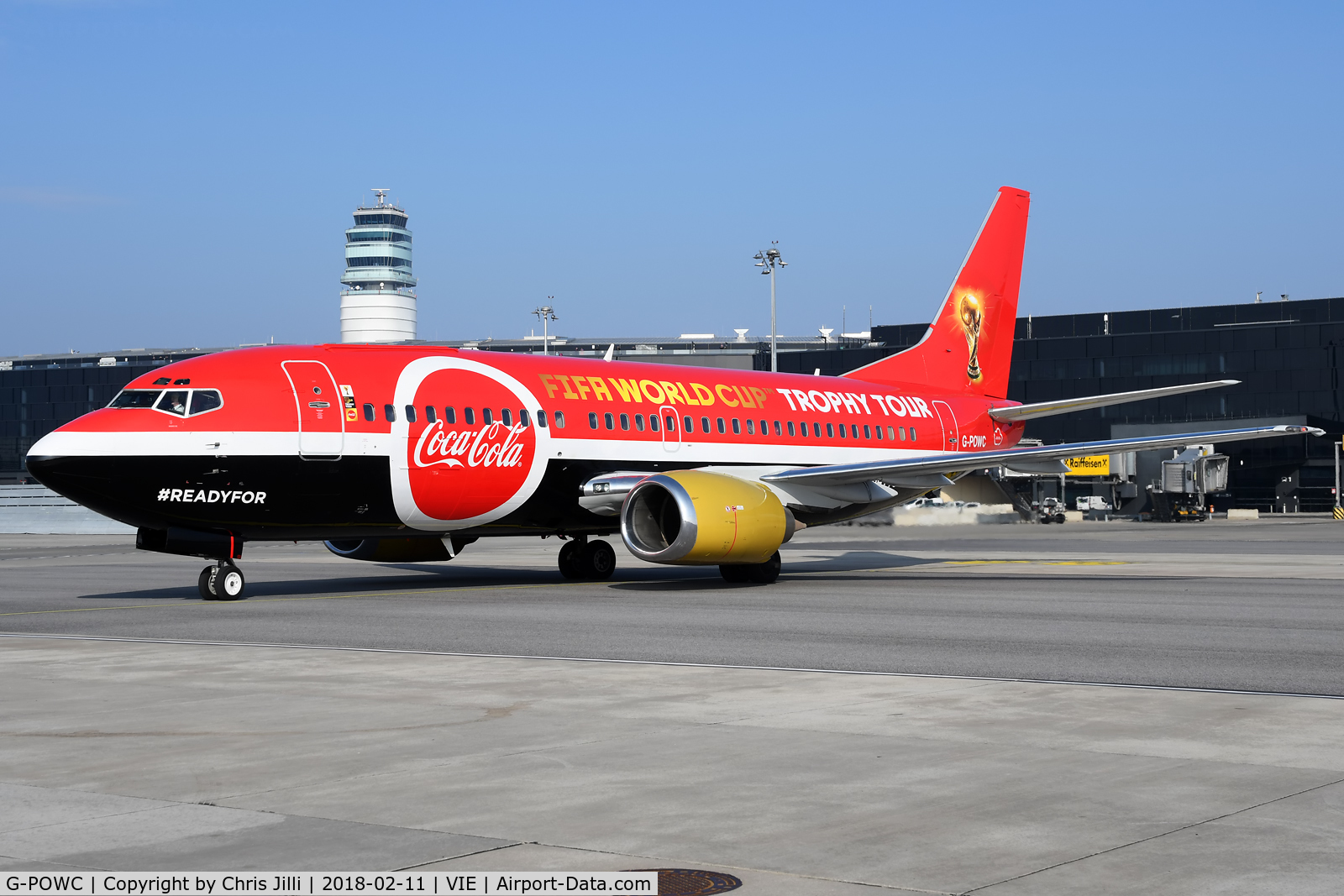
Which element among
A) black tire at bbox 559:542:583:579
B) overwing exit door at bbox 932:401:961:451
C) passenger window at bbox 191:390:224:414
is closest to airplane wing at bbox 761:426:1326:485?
black tire at bbox 559:542:583:579

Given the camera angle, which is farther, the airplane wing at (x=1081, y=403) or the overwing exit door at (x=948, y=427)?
the overwing exit door at (x=948, y=427)

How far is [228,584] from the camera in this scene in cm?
2188

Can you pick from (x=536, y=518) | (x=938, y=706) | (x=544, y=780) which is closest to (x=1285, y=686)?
(x=938, y=706)

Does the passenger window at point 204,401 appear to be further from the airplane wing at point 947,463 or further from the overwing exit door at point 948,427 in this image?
the overwing exit door at point 948,427

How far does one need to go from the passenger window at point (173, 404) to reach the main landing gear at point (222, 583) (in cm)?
260

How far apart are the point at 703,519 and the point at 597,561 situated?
5.07 m

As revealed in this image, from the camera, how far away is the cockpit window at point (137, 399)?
21234mm

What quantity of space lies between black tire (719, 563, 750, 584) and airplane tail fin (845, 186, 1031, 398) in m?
9.55

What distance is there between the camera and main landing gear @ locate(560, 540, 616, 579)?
27.4 meters

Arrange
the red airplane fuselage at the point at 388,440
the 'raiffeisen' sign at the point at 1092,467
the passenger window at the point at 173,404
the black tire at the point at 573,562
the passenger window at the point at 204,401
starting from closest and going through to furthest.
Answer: the red airplane fuselage at the point at 388,440, the passenger window at the point at 173,404, the passenger window at the point at 204,401, the black tire at the point at 573,562, the 'raiffeisen' sign at the point at 1092,467

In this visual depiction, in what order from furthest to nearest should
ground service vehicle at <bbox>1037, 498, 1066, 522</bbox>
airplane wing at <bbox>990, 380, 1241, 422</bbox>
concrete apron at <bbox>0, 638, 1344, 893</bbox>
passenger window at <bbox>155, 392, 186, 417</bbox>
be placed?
1. ground service vehicle at <bbox>1037, 498, 1066, 522</bbox>
2. airplane wing at <bbox>990, 380, 1241, 422</bbox>
3. passenger window at <bbox>155, 392, 186, 417</bbox>
4. concrete apron at <bbox>0, 638, 1344, 893</bbox>

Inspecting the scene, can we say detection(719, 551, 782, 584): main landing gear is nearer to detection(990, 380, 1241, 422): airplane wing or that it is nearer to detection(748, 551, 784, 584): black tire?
detection(748, 551, 784, 584): black tire

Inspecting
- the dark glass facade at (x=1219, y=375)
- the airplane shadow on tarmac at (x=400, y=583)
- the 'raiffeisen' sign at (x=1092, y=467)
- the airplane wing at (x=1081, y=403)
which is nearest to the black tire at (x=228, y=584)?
the airplane shadow on tarmac at (x=400, y=583)

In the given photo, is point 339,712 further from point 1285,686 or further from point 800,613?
point 800,613
